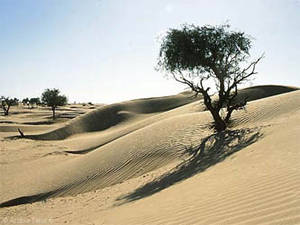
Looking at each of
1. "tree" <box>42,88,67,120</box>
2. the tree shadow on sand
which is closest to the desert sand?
the tree shadow on sand

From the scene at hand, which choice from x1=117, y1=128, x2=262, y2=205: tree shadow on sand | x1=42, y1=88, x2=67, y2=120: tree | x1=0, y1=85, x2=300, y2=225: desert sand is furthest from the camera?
x1=42, y1=88, x2=67, y2=120: tree

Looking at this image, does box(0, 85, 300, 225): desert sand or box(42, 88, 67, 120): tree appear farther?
box(42, 88, 67, 120): tree

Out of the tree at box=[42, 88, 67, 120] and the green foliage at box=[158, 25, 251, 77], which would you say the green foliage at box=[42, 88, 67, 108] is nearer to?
the tree at box=[42, 88, 67, 120]

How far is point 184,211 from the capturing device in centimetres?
476

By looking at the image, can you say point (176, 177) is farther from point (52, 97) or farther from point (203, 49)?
point (52, 97)

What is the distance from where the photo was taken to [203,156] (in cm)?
991

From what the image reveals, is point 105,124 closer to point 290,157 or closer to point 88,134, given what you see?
point 88,134

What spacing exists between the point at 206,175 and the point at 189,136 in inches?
241

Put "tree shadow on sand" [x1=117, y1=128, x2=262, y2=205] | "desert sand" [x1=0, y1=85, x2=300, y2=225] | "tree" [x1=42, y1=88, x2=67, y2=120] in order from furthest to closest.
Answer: "tree" [x1=42, y1=88, x2=67, y2=120], "tree shadow on sand" [x1=117, y1=128, x2=262, y2=205], "desert sand" [x1=0, y1=85, x2=300, y2=225]

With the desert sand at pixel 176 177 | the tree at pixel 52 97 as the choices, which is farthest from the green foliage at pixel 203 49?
the tree at pixel 52 97

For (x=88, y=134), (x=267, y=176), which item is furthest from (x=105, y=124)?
(x=267, y=176)

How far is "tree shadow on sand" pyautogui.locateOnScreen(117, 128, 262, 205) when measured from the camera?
8.22m

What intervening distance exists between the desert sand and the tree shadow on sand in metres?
0.05

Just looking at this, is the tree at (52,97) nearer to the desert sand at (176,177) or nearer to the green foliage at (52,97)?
the green foliage at (52,97)
